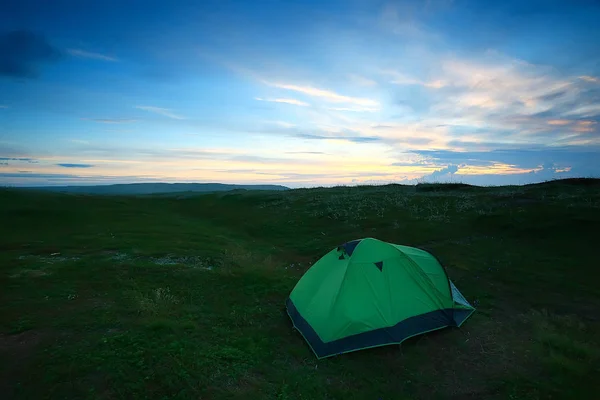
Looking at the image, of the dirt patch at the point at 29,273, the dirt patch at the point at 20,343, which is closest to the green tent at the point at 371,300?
the dirt patch at the point at 20,343

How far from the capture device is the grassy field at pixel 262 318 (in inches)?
310

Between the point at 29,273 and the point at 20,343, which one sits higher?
the point at 29,273

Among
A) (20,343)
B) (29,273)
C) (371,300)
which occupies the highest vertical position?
(371,300)

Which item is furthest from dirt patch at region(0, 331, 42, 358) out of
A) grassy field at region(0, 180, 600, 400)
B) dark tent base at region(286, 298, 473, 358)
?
dark tent base at region(286, 298, 473, 358)

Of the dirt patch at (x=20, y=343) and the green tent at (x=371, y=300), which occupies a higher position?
the green tent at (x=371, y=300)

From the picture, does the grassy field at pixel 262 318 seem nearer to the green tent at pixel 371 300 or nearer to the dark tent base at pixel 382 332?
the dark tent base at pixel 382 332

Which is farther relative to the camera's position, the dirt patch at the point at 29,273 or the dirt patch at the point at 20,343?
the dirt patch at the point at 29,273

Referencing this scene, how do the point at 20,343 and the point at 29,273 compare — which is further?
the point at 29,273

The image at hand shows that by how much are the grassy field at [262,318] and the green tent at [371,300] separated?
1.38 feet

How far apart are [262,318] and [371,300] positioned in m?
4.19

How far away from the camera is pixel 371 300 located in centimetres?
983

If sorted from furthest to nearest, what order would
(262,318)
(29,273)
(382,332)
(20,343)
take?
(29,273), (262,318), (382,332), (20,343)

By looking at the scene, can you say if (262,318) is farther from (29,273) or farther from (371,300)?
(29,273)

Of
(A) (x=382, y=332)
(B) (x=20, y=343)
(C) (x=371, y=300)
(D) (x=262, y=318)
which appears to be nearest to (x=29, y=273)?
(B) (x=20, y=343)
